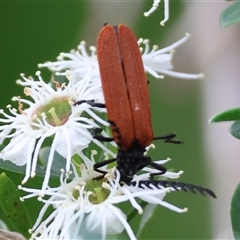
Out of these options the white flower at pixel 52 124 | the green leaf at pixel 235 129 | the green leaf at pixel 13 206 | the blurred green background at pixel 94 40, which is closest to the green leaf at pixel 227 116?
the green leaf at pixel 235 129

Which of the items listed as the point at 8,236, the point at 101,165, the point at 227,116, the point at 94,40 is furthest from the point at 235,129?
the point at 94,40

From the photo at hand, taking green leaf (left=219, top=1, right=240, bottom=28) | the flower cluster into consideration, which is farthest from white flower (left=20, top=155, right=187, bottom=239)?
green leaf (left=219, top=1, right=240, bottom=28)

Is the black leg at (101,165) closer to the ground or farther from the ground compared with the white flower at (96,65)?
closer to the ground

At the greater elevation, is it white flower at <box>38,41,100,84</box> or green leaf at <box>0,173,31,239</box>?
white flower at <box>38,41,100,84</box>

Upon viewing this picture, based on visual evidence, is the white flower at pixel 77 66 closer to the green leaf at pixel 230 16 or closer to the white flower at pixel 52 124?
the white flower at pixel 52 124

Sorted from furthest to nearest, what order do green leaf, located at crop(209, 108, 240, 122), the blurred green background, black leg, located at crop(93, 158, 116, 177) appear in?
1. the blurred green background
2. black leg, located at crop(93, 158, 116, 177)
3. green leaf, located at crop(209, 108, 240, 122)

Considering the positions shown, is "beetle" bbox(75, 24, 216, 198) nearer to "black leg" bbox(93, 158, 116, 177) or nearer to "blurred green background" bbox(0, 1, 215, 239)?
"black leg" bbox(93, 158, 116, 177)

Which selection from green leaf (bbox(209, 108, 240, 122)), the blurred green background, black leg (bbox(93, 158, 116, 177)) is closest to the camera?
green leaf (bbox(209, 108, 240, 122))

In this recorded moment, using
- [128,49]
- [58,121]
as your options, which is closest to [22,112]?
[58,121]
